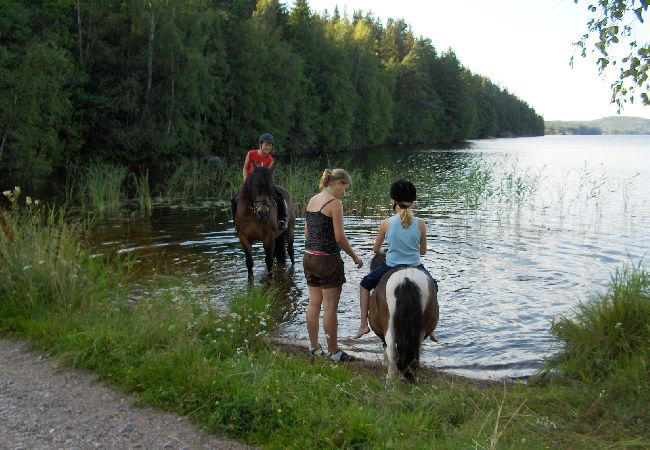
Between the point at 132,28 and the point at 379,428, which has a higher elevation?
the point at 132,28

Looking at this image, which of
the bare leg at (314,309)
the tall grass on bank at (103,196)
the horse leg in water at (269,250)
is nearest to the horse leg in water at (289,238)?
the horse leg in water at (269,250)

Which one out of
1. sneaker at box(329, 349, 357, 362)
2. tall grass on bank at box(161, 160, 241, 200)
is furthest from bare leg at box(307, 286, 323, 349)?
tall grass on bank at box(161, 160, 241, 200)

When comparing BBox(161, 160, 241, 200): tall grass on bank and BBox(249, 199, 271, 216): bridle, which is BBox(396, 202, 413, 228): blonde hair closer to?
BBox(249, 199, 271, 216): bridle

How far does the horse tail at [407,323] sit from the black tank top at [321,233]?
1.20 metres

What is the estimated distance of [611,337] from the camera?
646cm

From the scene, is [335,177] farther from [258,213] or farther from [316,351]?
[258,213]

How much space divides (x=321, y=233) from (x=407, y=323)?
153 centimetres

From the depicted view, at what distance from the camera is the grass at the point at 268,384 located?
15.0 ft

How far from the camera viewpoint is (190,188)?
81.6 feet

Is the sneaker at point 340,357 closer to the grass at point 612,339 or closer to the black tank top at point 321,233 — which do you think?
the black tank top at point 321,233

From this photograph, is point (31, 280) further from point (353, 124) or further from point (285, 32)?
point (353, 124)

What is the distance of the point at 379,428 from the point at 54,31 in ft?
115


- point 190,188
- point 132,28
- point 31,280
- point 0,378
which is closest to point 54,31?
point 132,28

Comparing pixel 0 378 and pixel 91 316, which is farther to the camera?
pixel 91 316
